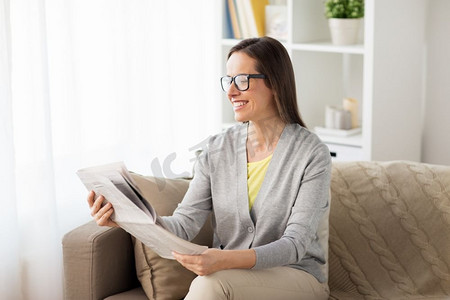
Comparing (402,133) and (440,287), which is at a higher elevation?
(402,133)

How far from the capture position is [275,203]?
2160 mm

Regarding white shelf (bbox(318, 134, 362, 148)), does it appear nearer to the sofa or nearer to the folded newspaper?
the sofa

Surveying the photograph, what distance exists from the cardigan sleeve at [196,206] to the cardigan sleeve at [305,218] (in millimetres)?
281

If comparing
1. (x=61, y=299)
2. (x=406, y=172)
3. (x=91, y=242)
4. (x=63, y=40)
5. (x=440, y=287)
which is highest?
(x=63, y=40)

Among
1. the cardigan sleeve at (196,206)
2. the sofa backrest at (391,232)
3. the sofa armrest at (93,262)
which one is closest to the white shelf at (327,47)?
the sofa backrest at (391,232)

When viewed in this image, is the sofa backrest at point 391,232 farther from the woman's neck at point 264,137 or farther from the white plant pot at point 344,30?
the white plant pot at point 344,30

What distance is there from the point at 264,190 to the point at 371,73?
3.79 feet

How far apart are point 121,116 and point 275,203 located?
1084mm

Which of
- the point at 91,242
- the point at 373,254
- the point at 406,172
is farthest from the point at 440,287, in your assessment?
the point at 91,242

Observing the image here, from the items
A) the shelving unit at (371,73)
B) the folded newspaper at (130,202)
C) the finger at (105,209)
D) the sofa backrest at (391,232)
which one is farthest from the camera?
the shelving unit at (371,73)

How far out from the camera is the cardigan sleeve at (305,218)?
2000mm

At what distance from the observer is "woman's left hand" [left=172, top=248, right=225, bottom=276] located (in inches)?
75.5

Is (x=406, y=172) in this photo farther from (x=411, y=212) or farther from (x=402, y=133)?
(x=402, y=133)

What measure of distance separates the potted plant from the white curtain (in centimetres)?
60
